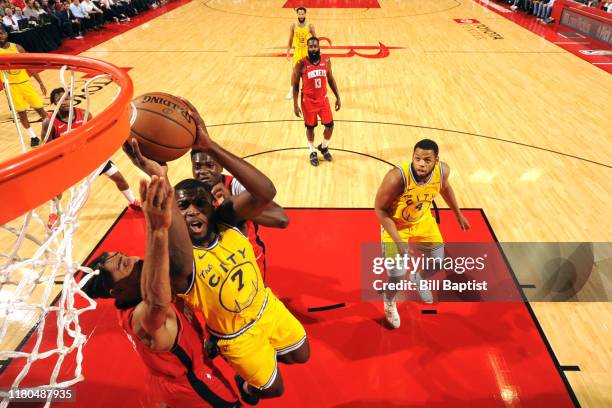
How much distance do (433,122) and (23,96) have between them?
6.30 meters

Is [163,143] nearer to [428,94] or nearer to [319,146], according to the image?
[319,146]

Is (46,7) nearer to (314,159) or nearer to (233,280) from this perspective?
(314,159)

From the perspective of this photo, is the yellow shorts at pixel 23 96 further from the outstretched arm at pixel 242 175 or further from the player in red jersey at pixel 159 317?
the outstretched arm at pixel 242 175

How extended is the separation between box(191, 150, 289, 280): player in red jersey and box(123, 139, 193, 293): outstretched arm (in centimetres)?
68

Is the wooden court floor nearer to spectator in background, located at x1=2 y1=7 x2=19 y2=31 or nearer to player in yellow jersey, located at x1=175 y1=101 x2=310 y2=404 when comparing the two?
player in yellow jersey, located at x1=175 y1=101 x2=310 y2=404

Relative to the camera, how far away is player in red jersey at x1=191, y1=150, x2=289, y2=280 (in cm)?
272

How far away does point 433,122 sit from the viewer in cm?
702

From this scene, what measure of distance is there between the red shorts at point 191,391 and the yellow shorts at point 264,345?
148 mm

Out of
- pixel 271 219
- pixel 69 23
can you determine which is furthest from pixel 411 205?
pixel 69 23

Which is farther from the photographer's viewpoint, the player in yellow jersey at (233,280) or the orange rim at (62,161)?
the player in yellow jersey at (233,280)

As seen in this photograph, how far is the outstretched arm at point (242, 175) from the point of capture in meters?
1.89

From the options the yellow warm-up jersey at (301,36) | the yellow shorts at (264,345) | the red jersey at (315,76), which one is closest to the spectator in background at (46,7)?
the yellow warm-up jersey at (301,36)

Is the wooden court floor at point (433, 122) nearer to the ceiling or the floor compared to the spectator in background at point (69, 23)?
nearer to the floor

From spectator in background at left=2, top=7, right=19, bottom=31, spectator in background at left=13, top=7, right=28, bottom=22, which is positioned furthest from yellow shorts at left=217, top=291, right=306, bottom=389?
spectator in background at left=13, top=7, right=28, bottom=22
